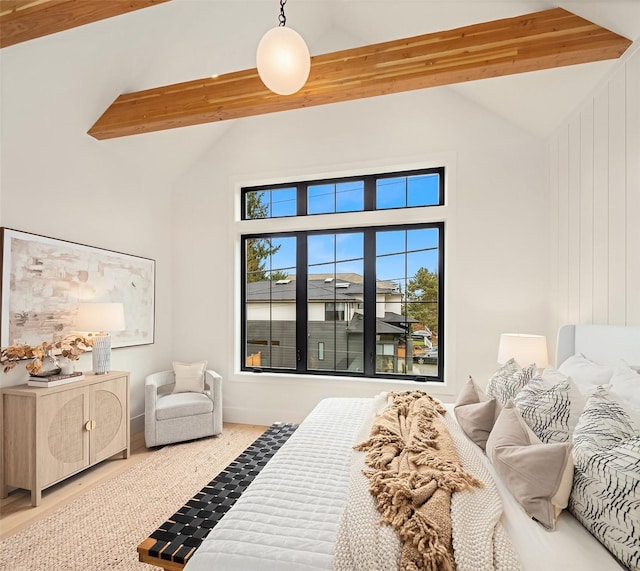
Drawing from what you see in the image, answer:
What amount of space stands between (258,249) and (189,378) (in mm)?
1548

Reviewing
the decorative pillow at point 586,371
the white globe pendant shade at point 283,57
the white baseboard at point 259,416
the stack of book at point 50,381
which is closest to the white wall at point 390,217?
the white baseboard at point 259,416

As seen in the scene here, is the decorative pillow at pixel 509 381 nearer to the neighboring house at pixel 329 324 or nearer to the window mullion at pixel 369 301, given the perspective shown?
the neighboring house at pixel 329 324

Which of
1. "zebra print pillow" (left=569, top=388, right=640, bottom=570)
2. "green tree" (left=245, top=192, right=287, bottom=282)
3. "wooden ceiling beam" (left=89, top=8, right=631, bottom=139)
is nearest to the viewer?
"zebra print pillow" (left=569, top=388, right=640, bottom=570)

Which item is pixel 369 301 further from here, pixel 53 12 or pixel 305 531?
pixel 53 12

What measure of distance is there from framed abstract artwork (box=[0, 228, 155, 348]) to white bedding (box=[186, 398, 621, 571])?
2.19 metres

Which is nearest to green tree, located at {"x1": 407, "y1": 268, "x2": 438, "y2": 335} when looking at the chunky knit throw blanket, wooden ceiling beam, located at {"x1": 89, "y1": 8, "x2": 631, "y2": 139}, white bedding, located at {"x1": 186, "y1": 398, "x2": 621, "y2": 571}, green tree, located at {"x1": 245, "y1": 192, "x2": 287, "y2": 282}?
green tree, located at {"x1": 245, "y1": 192, "x2": 287, "y2": 282}

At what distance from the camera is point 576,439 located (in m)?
1.25

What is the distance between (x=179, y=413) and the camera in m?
3.36

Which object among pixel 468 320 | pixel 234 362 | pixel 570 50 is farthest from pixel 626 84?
pixel 234 362

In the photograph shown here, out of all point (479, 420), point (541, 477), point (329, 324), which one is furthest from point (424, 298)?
point (541, 477)

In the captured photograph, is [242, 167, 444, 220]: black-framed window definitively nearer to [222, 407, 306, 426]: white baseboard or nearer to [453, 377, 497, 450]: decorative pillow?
[222, 407, 306, 426]: white baseboard

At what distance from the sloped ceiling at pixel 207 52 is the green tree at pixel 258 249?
1036mm

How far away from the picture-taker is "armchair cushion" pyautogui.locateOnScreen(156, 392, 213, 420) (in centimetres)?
331

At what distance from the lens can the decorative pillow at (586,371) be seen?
1.86 m
